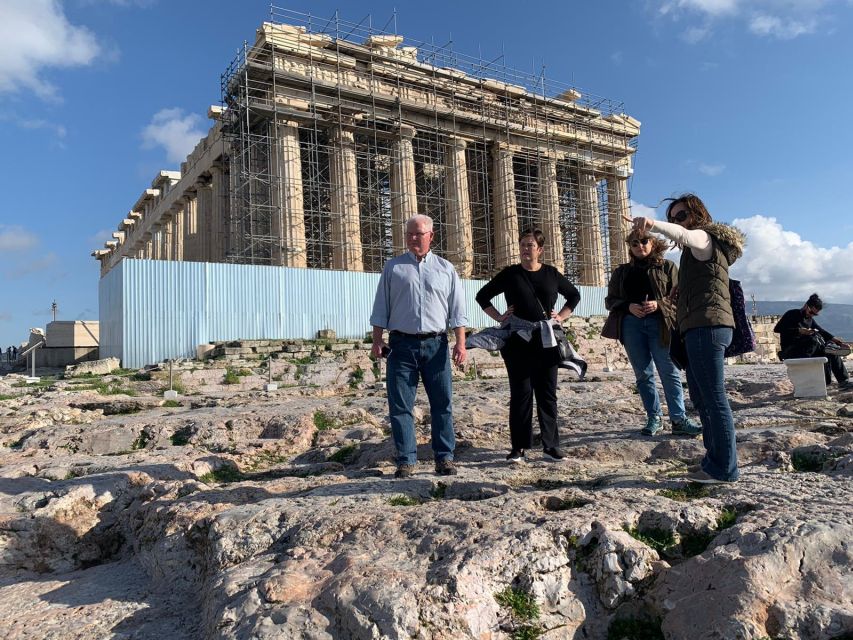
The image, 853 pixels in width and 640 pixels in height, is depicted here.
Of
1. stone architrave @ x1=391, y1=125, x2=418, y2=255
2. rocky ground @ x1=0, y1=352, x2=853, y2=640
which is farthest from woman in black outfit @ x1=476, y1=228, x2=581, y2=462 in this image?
stone architrave @ x1=391, y1=125, x2=418, y2=255

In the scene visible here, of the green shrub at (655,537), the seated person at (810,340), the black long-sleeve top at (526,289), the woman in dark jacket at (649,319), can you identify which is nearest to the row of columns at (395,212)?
the seated person at (810,340)

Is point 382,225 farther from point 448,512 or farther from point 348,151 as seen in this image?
point 448,512

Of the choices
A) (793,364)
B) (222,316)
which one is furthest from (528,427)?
(222,316)

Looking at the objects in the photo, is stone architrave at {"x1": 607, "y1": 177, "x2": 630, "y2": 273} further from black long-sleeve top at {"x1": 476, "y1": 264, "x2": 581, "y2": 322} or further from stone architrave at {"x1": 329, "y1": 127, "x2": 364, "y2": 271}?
black long-sleeve top at {"x1": 476, "y1": 264, "x2": 581, "y2": 322}

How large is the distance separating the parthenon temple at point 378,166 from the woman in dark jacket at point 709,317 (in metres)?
17.9

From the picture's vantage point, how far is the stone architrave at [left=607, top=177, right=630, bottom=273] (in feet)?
98.2

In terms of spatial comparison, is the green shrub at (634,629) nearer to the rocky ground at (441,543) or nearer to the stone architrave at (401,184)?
the rocky ground at (441,543)

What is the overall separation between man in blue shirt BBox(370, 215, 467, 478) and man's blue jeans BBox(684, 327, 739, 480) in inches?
55.5

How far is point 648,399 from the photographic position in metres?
4.46

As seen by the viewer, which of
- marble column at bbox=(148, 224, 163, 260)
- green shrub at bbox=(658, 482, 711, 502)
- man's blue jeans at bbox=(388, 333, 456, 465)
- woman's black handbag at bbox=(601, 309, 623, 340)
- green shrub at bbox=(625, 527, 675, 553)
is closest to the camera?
green shrub at bbox=(625, 527, 675, 553)

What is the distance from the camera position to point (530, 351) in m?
3.91

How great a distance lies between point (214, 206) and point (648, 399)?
23.1 metres

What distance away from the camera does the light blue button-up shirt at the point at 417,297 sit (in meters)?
3.74

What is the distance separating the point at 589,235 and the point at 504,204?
17.3 ft
